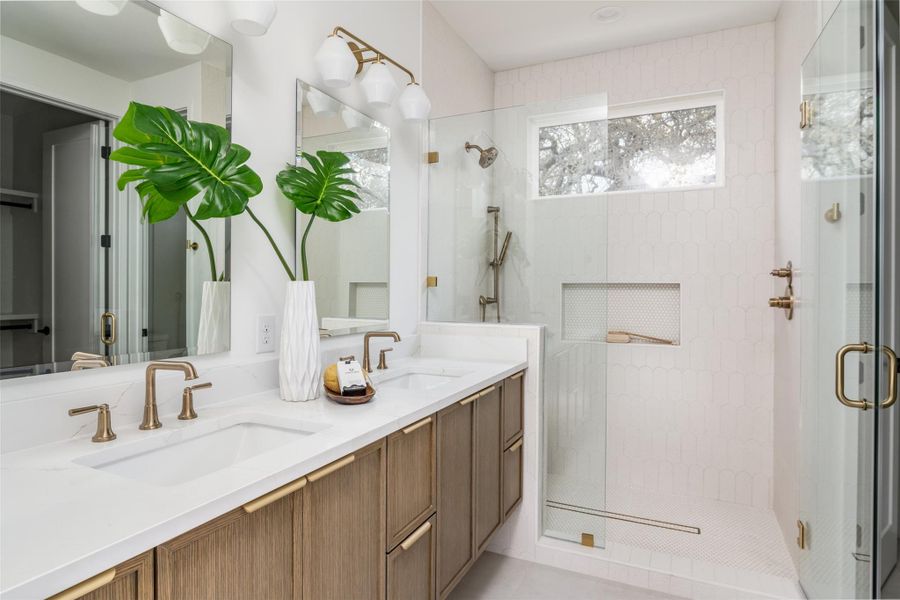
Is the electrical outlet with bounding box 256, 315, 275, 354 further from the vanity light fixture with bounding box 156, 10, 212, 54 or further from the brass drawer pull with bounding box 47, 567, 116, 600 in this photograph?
the brass drawer pull with bounding box 47, 567, 116, 600

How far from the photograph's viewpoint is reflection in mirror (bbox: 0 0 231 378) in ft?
3.41

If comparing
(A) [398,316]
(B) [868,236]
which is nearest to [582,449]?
(A) [398,316]

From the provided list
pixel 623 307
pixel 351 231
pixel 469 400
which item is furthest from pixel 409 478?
pixel 623 307

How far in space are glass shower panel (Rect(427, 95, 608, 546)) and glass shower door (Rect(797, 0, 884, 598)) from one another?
78cm

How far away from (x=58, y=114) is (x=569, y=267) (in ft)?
6.25

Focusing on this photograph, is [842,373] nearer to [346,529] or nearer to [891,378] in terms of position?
[891,378]

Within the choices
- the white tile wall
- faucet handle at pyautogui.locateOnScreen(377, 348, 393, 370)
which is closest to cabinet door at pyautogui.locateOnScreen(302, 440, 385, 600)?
faucet handle at pyautogui.locateOnScreen(377, 348, 393, 370)

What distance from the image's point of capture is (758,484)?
9.54 ft

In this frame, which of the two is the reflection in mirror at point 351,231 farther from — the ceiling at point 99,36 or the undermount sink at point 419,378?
the ceiling at point 99,36

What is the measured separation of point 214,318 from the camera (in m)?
1.45

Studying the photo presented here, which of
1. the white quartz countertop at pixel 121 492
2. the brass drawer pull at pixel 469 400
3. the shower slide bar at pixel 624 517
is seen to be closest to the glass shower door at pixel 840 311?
the shower slide bar at pixel 624 517

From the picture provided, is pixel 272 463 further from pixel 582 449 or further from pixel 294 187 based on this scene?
pixel 582 449

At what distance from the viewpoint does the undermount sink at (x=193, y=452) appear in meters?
1.05

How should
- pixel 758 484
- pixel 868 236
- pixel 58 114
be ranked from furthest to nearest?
pixel 758 484, pixel 868 236, pixel 58 114
